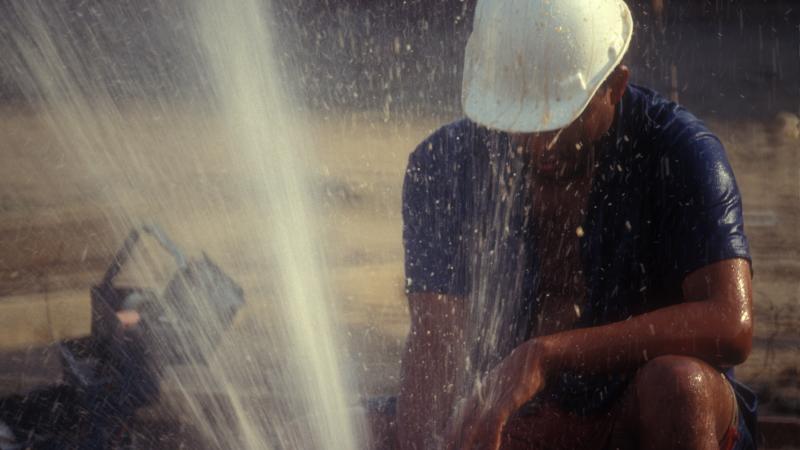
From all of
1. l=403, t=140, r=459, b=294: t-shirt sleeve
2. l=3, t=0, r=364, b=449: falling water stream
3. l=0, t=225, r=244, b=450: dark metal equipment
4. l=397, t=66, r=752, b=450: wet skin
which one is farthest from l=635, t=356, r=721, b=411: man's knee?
l=0, t=225, r=244, b=450: dark metal equipment

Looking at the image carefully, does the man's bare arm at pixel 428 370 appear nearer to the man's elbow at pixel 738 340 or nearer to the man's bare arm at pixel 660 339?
the man's bare arm at pixel 660 339

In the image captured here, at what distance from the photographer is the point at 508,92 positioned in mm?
2479

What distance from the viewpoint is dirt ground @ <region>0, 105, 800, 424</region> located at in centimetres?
454

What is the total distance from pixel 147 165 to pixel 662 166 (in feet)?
14.8

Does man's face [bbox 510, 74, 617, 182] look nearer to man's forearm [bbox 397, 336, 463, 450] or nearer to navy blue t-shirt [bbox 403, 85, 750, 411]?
navy blue t-shirt [bbox 403, 85, 750, 411]

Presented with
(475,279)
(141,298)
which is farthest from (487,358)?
(141,298)

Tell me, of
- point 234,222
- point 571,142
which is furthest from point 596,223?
point 234,222

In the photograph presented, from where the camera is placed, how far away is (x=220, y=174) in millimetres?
6090

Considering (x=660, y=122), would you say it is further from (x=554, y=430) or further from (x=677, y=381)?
(x=554, y=430)

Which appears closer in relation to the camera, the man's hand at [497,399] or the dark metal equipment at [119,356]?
the man's hand at [497,399]

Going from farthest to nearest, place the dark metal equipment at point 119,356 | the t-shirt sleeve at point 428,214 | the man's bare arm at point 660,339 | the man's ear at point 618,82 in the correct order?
the dark metal equipment at point 119,356 < the t-shirt sleeve at point 428,214 < the man's ear at point 618,82 < the man's bare arm at point 660,339

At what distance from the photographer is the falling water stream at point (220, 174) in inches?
→ 154

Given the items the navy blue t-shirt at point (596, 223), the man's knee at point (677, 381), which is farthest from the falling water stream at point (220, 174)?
the man's knee at point (677, 381)

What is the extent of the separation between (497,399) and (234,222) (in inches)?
147
